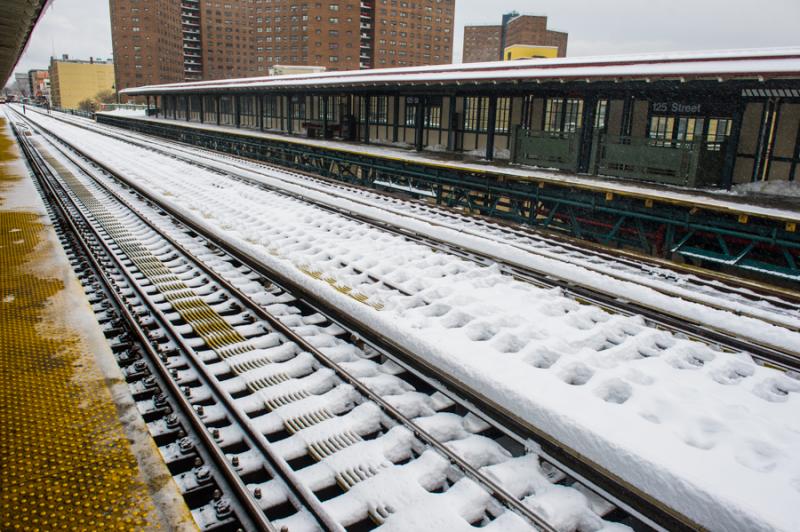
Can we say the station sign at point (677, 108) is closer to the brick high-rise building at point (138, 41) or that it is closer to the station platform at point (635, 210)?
the station platform at point (635, 210)

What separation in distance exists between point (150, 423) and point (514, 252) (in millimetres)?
6989

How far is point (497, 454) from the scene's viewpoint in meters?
4.43

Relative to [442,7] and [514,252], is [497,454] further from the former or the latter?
[442,7]

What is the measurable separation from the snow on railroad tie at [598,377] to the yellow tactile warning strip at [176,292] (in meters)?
1.42

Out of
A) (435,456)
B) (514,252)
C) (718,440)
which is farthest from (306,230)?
(718,440)

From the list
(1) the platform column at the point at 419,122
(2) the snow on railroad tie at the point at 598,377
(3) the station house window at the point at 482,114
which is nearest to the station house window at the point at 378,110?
(1) the platform column at the point at 419,122

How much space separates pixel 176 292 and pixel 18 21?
9.64 meters

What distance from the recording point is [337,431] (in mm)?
4613

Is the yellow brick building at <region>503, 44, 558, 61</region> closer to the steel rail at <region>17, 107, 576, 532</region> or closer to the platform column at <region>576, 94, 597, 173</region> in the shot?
the platform column at <region>576, 94, 597, 173</region>

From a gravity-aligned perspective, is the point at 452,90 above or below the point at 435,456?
→ above

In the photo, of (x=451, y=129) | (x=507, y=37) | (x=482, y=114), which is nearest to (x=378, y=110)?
(x=451, y=129)

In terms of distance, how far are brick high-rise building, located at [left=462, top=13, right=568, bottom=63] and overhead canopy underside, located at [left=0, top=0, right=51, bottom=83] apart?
466 ft

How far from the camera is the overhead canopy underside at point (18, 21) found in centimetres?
1058

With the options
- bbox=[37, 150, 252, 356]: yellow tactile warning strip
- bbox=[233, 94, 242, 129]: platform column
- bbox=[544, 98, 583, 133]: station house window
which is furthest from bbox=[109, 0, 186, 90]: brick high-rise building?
bbox=[37, 150, 252, 356]: yellow tactile warning strip
